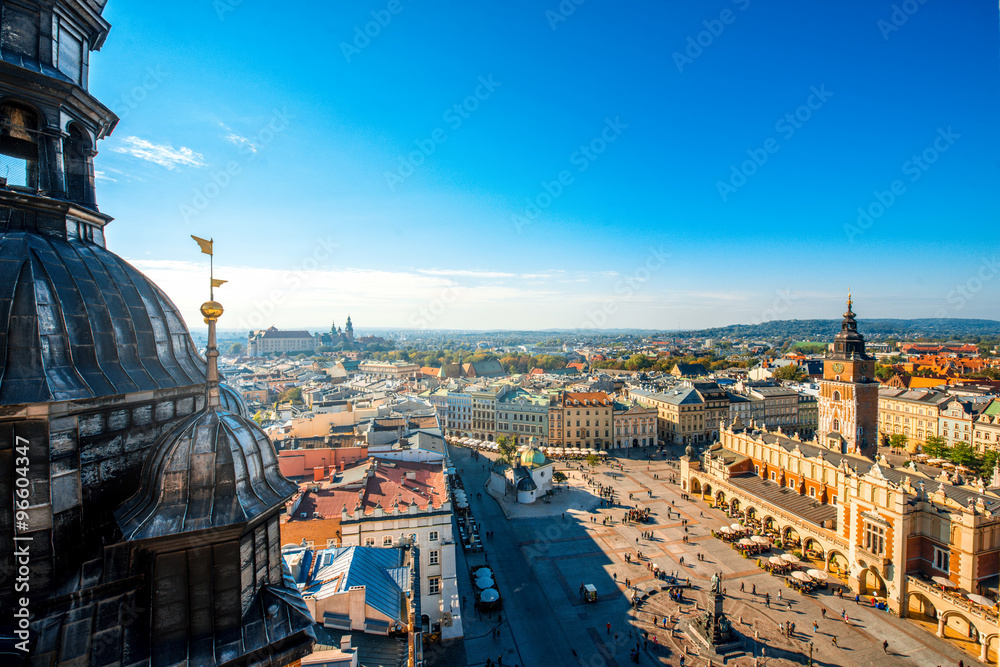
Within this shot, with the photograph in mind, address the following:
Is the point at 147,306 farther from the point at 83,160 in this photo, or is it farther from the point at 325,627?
the point at 325,627

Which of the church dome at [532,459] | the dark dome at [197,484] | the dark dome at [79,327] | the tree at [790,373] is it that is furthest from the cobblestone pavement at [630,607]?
the tree at [790,373]

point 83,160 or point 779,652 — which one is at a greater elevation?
point 83,160

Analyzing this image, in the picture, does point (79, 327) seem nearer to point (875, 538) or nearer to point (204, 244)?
point (204, 244)

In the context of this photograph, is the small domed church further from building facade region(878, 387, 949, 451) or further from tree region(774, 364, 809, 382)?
tree region(774, 364, 809, 382)

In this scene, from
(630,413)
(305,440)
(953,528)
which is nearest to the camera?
(953,528)

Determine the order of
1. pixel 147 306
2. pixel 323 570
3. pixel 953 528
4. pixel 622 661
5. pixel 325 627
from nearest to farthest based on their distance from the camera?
pixel 147 306 < pixel 325 627 < pixel 323 570 < pixel 622 661 < pixel 953 528

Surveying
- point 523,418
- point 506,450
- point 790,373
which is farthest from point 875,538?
point 790,373

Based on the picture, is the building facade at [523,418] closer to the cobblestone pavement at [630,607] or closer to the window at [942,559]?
the cobblestone pavement at [630,607]

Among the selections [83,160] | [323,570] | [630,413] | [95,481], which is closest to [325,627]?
[323,570]
